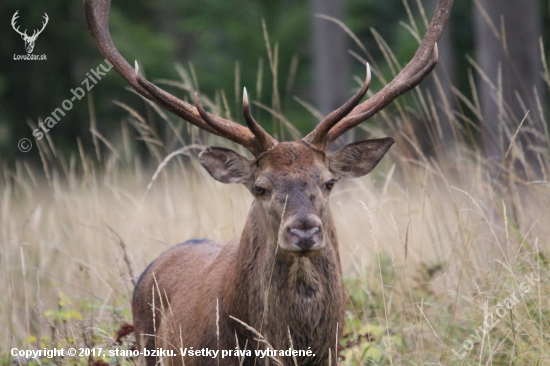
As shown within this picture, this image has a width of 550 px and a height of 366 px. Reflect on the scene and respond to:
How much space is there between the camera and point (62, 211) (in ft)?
21.3

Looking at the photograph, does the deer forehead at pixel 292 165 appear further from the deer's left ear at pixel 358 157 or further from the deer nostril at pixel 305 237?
the deer nostril at pixel 305 237

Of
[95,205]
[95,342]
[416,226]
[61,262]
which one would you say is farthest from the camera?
[61,262]

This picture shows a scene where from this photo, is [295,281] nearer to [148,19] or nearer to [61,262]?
[61,262]

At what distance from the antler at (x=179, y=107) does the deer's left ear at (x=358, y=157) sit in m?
0.40

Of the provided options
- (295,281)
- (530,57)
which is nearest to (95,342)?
(295,281)

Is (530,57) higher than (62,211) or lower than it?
higher

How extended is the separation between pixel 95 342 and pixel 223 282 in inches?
54.9

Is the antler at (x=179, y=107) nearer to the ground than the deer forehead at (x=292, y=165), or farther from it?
farther from it

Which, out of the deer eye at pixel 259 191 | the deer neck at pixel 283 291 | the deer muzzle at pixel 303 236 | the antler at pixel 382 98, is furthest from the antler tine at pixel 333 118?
the deer muzzle at pixel 303 236

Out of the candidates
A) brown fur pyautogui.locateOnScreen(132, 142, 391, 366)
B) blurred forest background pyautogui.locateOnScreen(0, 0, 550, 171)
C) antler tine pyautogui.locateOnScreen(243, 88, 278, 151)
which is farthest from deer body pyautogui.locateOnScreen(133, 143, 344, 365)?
blurred forest background pyautogui.locateOnScreen(0, 0, 550, 171)

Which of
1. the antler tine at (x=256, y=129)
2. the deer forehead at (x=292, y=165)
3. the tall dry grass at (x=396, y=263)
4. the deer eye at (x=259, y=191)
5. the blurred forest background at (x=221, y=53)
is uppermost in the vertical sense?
the blurred forest background at (x=221, y=53)

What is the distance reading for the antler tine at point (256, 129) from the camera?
345cm

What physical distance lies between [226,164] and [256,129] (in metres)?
0.38

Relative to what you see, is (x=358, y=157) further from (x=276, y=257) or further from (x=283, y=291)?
(x=283, y=291)
